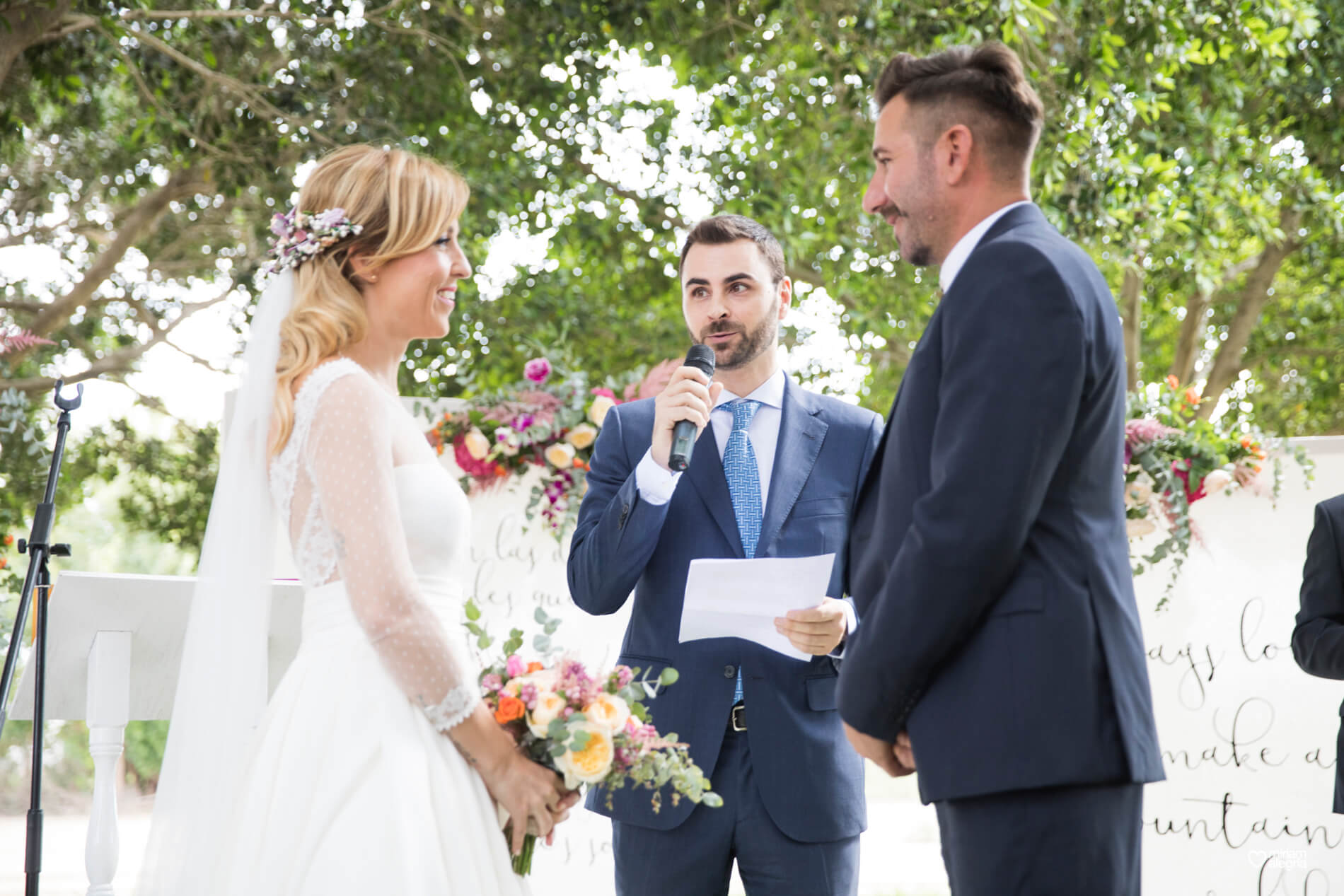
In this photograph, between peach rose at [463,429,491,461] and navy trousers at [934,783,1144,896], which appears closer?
navy trousers at [934,783,1144,896]

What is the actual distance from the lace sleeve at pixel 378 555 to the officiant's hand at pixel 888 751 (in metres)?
0.71

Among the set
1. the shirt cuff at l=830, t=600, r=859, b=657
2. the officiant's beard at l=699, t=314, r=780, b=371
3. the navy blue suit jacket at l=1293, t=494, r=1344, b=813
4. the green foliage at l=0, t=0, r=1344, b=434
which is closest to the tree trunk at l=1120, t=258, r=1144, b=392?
the green foliage at l=0, t=0, r=1344, b=434

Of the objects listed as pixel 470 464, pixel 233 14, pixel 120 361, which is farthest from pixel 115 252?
pixel 470 464

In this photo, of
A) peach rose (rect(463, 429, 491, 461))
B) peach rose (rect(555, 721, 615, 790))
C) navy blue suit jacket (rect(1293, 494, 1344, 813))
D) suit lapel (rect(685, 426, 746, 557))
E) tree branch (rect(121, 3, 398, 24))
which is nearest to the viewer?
peach rose (rect(555, 721, 615, 790))

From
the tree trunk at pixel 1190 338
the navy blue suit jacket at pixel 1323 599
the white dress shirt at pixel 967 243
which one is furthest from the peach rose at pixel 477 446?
the tree trunk at pixel 1190 338

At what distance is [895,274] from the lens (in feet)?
25.8

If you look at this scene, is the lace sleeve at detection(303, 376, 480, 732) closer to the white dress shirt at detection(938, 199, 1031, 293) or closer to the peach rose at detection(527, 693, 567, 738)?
the peach rose at detection(527, 693, 567, 738)

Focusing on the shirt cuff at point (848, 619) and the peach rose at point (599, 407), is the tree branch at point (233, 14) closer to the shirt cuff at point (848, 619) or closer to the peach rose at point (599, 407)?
the peach rose at point (599, 407)

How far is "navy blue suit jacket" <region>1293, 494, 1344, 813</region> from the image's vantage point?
323 centimetres

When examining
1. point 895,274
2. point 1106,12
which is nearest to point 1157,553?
point 1106,12

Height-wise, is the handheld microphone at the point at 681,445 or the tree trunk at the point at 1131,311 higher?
the tree trunk at the point at 1131,311

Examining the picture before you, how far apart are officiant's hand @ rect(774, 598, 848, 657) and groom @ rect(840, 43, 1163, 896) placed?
1.67ft

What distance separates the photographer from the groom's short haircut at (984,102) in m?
1.85

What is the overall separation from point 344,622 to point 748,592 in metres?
0.79
